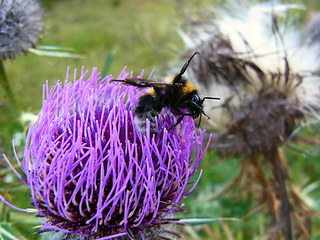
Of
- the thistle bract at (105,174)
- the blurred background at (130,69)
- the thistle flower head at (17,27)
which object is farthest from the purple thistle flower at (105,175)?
the thistle flower head at (17,27)

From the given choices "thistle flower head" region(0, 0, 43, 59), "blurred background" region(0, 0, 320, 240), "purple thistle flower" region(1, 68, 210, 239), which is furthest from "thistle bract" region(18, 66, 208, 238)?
"thistle flower head" region(0, 0, 43, 59)

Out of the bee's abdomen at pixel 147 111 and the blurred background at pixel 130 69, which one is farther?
the blurred background at pixel 130 69

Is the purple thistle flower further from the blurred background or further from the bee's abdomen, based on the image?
the blurred background

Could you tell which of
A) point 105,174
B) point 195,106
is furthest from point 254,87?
point 105,174

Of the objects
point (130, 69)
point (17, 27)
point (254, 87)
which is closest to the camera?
point (17, 27)

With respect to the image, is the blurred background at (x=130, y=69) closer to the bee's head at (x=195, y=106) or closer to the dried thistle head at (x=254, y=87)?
the dried thistle head at (x=254, y=87)

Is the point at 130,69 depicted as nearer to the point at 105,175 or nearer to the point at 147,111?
the point at 147,111

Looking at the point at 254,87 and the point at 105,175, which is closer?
the point at 105,175

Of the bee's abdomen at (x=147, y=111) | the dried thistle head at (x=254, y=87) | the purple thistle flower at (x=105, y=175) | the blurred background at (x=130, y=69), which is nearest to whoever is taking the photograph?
the purple thistle flower at (x=105, y=175)
